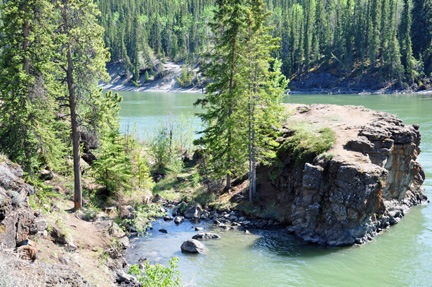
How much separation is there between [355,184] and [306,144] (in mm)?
5355

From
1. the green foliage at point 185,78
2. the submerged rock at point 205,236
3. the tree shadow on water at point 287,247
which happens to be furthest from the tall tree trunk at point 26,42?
the green foliage at point 185,78

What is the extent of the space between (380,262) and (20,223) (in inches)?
625

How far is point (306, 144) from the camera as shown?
2519 cm

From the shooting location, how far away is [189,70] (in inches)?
5094

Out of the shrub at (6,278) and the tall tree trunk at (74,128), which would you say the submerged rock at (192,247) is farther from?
the shrub at (6,278)

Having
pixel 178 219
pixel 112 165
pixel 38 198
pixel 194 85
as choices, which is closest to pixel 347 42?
pixel 194 85

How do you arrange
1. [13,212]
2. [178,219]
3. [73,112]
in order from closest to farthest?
1. [13,212]
2. [73,112]
3. [178,219]

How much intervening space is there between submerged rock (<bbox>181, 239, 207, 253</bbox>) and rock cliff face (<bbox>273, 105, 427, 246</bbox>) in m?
5.40

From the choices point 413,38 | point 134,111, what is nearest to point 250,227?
point 134,111

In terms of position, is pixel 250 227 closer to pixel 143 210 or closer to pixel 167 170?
pixel 143 210

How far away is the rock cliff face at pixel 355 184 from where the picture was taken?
20641mm

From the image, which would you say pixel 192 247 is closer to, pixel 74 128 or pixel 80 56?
pixel 74 128

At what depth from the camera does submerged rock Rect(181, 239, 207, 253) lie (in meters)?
19.9

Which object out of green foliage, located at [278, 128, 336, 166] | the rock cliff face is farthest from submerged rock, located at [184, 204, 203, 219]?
green foliage, located at [278, 128, 336, 166]
